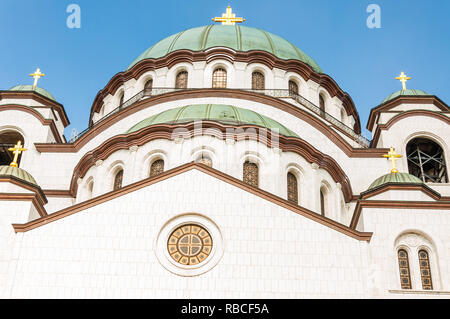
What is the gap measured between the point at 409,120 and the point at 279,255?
1416 cm

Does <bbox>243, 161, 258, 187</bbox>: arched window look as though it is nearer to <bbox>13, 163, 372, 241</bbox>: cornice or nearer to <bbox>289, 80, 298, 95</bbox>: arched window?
<bbox>13, 163, 372, 241</bbox>: cornice

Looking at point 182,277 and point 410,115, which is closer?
point 182,277

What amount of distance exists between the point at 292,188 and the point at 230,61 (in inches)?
360

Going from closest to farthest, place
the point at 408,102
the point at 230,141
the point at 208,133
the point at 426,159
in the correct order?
the point at 230,141, the point at 208,133, the point at 426,159, the point at 408,102

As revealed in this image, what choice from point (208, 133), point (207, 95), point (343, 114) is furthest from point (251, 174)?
point (343, 114)

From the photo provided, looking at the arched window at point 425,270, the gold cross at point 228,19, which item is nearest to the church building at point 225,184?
the arched window at point 425,270

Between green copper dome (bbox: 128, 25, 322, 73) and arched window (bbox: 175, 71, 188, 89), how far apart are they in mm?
1402

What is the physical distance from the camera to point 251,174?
85.9ft

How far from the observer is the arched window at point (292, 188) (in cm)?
2650

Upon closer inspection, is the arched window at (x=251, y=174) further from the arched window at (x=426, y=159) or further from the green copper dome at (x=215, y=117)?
the arched window at (x=426, y=159)

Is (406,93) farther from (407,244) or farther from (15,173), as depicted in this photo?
(15,173)
